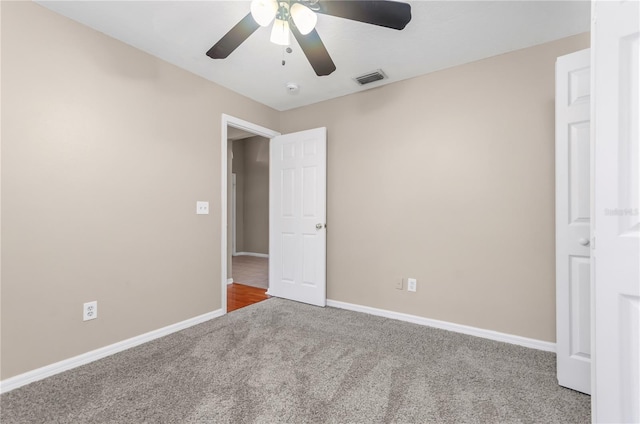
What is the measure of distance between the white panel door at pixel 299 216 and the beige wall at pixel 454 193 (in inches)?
6.0

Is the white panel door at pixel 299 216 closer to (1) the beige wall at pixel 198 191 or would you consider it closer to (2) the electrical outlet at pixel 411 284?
(1) the beige wall at pixel 198 191

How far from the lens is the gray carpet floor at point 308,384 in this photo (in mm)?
1510

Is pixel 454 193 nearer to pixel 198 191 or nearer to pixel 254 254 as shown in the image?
pixel 198 191

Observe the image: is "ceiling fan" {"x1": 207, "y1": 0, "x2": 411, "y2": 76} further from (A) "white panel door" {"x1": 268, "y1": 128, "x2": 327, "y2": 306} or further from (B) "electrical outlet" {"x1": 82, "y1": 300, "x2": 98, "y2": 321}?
(B) "electrical outlet" {"x1": 82, "y1": 300, "x2": 98, "y2": 321}

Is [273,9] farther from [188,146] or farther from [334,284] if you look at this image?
[334,284]

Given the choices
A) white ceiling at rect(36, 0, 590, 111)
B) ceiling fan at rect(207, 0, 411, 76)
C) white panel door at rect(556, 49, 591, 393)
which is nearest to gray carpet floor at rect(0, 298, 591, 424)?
white panel door at rect(556, 49, 591, 393)

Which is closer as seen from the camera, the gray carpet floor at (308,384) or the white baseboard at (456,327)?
the gray carpet floor at (308,384)

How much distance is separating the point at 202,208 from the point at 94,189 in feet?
2.96

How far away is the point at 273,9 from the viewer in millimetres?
1424

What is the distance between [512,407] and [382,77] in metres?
2.75

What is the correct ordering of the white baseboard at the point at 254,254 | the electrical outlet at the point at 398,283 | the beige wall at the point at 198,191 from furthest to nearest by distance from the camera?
the white baseboard at the point at 254,254 → the electrical outlet at the point at 398,283 → the beige wall at the point at 198,191

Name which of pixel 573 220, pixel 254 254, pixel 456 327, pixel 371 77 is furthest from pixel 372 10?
pixel 254 254

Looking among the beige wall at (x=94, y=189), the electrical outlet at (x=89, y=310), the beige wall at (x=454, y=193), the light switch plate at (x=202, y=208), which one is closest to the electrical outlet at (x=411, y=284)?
the beige wall at (x=454, y=193)

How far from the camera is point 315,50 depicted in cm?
172
